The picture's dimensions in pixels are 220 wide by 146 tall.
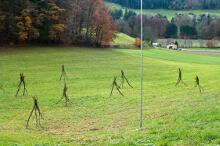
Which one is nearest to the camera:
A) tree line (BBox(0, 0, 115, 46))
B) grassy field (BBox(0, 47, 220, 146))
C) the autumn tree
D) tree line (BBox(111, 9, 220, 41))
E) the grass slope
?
grassy field (BBox(0, 47, 220, 146))

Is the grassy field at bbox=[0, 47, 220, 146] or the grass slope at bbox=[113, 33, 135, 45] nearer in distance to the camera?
the grassy field at bbox=[0, 47, 220, 146]

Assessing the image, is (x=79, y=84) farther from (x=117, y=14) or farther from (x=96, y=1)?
(x=117, y=14)

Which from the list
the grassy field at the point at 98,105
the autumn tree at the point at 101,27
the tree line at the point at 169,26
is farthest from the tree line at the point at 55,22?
the tree line at the point at 169,26

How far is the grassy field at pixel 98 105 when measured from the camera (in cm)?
1473

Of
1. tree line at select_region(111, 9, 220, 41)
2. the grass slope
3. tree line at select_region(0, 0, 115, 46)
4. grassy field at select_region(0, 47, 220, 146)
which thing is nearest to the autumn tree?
tree line at select_region(0, 0, 115, 46)

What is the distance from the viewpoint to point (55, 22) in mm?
69875

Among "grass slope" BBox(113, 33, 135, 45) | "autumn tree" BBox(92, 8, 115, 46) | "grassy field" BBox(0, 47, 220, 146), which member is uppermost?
"autumn tree" BBox(92, 8, 115, 46)

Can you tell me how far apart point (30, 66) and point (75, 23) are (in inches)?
1102

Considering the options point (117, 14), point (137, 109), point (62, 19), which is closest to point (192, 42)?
point (117, 14)

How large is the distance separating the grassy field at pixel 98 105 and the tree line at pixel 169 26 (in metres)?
82.5

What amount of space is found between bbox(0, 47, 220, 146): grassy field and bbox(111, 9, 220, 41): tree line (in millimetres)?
82491

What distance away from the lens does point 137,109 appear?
1055 inches

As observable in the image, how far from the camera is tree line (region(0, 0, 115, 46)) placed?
210 feet

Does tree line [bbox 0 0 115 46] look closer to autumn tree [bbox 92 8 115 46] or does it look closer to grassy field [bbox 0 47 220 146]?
autumn tree [bbox 92 8 115 46]
